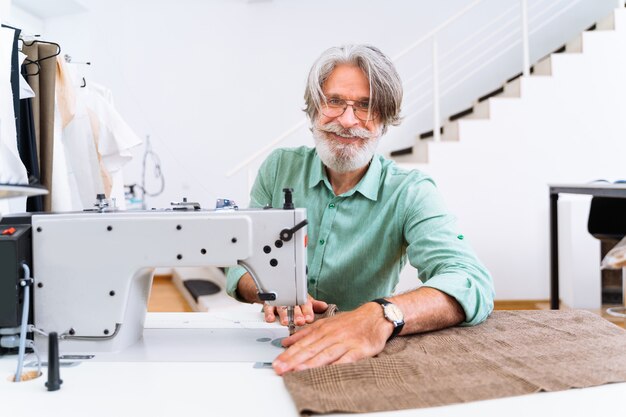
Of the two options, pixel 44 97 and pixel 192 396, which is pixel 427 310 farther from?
pixel 44 97

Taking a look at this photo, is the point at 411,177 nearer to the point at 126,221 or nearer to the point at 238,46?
the point at 126,221

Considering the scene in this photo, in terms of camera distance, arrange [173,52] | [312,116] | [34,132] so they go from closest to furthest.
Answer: [312,116] → [34,132] → [173,52]

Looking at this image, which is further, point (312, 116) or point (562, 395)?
point (312, 116)

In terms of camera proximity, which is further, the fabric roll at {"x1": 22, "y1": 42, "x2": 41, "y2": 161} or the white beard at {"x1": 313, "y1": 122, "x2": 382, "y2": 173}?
the fabric roll at {"x1": 22, "y1": 42, "x2": 41, "y2": 161}

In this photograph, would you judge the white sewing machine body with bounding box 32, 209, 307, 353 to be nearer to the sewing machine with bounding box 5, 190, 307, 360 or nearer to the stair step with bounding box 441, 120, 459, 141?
the sewing machine with bounding box 5, 190, 307, 360

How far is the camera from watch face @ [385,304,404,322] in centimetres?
112

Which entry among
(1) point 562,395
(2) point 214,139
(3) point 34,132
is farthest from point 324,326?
(2) point 214,139

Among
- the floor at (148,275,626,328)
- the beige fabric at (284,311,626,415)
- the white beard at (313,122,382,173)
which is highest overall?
the white beard at (313,122,382,173)

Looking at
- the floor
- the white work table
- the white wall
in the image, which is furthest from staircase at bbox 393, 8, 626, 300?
the white work table

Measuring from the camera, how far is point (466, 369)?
36.6 inches

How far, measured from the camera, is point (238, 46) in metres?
5.82

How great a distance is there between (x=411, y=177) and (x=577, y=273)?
116 inches

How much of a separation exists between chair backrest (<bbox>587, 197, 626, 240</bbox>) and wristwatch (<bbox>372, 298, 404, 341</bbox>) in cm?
297

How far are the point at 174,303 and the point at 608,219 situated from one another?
3.26 meters
